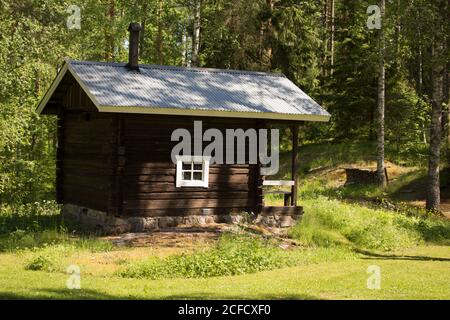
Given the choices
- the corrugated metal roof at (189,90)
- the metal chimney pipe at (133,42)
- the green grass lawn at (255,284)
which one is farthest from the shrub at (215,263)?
the metal chimney pipe at (133,42)

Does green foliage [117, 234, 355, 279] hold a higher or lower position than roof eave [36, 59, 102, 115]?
lower

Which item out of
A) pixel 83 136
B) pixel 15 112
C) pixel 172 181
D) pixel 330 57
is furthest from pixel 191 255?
pixel 330 57

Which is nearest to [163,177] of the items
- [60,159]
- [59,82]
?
[59,82]

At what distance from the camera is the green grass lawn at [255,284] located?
37.0ft

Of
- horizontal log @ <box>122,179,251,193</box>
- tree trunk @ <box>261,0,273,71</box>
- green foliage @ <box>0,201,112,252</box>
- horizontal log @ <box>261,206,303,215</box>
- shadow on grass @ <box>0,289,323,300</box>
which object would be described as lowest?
shadow on grass @ <box>0,289,323,300</box>

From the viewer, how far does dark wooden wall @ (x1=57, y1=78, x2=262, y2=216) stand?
18.3m

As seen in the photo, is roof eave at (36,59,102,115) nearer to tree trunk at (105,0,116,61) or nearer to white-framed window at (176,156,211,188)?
white-framed window at (176,156,211,188)

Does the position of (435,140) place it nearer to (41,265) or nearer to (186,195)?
(186,195)

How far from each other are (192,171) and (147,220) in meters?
2.03

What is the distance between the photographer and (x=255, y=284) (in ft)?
41.0

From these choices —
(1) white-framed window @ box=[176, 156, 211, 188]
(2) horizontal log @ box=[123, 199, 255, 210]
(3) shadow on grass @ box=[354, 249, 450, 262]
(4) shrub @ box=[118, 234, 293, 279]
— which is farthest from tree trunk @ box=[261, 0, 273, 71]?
(4) shrub @ box=[118, 234, 293, 279]

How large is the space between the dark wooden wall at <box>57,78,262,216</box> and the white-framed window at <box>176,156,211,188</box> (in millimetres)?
177

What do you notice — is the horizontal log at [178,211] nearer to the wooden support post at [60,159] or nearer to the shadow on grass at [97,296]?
the wooden support post at [60,159]

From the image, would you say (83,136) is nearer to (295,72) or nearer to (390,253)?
(390,253)
